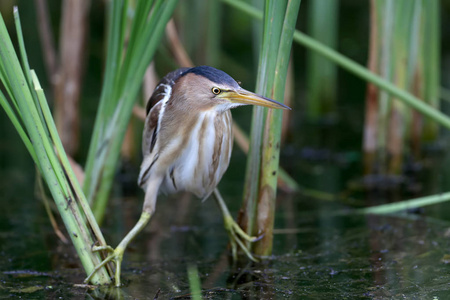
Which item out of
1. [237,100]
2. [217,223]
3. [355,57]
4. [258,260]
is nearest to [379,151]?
[217,223]

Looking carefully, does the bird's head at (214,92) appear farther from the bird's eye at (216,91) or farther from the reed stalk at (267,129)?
the reed stalk at (267,129)

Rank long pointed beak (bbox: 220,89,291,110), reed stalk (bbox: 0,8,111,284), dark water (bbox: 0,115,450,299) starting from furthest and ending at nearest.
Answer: dark water (bbox: 0,115,450,299) < long pointed beak (bbox: 220,89,291,110) < reed stalk (bbox: 0,8,111,284)

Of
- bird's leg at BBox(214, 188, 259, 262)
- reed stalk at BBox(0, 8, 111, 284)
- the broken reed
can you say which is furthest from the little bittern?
the broken reed

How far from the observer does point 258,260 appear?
271cm

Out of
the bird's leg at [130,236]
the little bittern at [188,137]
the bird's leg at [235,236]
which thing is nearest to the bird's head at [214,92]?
the little bittern at [188,137]

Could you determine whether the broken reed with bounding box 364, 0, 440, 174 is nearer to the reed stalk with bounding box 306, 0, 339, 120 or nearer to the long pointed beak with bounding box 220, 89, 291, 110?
the reed stalk with bounding box 306, 0, 339, 120

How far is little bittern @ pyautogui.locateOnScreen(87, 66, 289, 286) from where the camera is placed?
240cm

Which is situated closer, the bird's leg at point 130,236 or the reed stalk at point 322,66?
the bird's leg at point 130,236

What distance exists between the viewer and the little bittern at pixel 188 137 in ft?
7.88

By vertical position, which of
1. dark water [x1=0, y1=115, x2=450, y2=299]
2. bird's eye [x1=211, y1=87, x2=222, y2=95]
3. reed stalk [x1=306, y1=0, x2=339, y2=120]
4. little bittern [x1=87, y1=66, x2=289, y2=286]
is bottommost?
dark water [x1=0, y1=115, x2=450, y2=299]

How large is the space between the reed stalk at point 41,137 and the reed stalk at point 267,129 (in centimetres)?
64

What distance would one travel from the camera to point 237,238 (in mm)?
2727

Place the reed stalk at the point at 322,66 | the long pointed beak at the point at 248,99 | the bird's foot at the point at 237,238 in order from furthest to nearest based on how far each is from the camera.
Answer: the reed stalk at the point at 322,66
the bird's foot at the point at 237,238
the long pointed beak at the point at 248,99

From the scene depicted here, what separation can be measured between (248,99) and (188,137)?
0.39 metres
